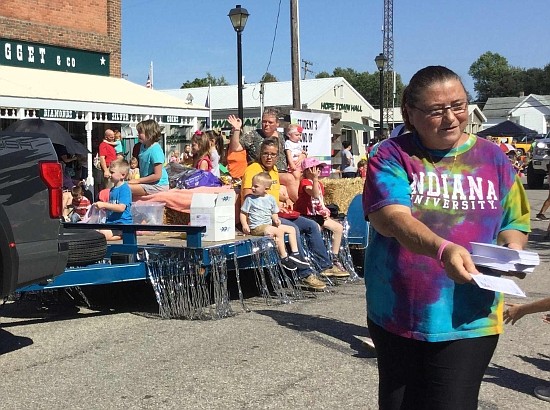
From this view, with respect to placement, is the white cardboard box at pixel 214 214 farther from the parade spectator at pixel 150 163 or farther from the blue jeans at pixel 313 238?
the parade spectator at pixel 150 163

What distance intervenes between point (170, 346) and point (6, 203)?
66.1 inches

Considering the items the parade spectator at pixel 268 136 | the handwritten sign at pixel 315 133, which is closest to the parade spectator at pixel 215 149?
the parade spectator at pixel 268 136

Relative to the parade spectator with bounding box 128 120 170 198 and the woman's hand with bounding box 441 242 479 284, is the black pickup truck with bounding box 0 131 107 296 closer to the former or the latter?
the parade spectator with bounding box 128 120 170 198

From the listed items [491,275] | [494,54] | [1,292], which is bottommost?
[1,292]

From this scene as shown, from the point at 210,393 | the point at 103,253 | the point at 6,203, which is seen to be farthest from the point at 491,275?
the point at 103,253

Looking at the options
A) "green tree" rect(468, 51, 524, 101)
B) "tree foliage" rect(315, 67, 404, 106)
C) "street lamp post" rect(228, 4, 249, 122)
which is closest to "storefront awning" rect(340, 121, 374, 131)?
"street lamp post" rect(228, 4, 249, 122)

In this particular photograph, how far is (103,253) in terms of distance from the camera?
21.2 ft

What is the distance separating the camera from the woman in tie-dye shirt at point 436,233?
2518 millimetres

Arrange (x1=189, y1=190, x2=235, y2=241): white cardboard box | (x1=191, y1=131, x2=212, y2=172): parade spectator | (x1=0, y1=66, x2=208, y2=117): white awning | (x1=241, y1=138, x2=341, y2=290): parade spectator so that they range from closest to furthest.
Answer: (x1=189, y1=190, x2=235, y2=241): white cardboard box → (x1=241, y1=138, x2=341, y2=290): parade spectator → (x1=191, y1=131, x2=212, y2=172): parade spectator → (x1=0, y1=66, x2=208, y2=117): white awning

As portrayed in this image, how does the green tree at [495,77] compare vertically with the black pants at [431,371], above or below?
above

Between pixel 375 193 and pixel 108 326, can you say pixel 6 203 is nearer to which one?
pixel 108 326

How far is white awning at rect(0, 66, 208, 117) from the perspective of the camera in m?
16.1

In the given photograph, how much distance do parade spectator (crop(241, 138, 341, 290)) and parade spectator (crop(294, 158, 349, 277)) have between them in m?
0.22

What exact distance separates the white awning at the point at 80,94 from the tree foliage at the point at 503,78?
4912 inches
